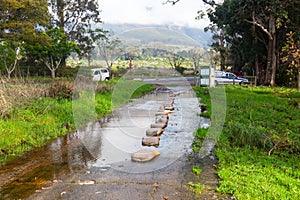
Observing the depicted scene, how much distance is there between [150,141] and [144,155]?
99cm

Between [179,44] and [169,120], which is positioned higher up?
[179,44]

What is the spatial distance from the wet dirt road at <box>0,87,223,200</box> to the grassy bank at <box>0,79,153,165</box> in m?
0.35

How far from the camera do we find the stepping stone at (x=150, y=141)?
239 inches

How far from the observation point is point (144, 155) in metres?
5.18

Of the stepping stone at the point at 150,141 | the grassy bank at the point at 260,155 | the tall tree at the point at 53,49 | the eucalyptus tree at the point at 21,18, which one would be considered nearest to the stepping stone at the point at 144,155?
the stepping stone at the point at 150,141

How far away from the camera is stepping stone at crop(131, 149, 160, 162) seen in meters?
5.07

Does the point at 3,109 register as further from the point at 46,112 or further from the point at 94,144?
the point at 94,144

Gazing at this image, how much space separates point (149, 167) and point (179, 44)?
3.85 m

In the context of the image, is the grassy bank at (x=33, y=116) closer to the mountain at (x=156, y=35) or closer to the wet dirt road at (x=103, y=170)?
the wet dirt road at (x=103, y=170)

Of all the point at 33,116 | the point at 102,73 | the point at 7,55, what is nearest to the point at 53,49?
the point at 7,55

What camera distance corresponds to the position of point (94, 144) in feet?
20.3

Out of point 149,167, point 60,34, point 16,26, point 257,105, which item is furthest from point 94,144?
point 60,34

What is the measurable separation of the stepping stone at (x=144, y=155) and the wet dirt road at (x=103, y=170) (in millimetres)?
107

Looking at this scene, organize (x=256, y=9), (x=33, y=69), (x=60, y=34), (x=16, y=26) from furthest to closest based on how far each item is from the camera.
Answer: (x=33, y=69), (x=60, y=34), (x=256, y=9), (x=16, y=26)
